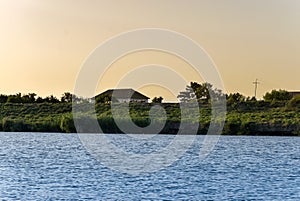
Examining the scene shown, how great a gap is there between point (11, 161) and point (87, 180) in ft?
36.8

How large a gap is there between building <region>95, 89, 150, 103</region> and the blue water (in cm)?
5452

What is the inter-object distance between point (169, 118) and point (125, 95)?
76.7ft

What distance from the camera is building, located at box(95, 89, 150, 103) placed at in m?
100

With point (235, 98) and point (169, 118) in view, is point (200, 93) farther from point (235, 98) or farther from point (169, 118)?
point (169, 118)

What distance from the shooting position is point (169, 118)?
82.7 metres

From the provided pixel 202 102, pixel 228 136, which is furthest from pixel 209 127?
pixel 202 102

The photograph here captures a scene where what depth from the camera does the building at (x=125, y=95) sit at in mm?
100375

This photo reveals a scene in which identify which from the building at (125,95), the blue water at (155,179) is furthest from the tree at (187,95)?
the blue water at (155,179)

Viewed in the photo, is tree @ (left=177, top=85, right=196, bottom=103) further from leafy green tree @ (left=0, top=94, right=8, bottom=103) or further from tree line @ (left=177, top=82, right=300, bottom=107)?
leafy green tree @ (left=0, top=94, right=8, bottom=103)

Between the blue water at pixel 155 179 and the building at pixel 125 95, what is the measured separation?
179 feet

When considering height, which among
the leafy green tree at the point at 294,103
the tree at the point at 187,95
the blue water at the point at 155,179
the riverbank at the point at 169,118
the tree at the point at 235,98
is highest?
the tree at the point at 187,95

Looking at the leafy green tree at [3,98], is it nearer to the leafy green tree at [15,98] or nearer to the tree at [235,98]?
the leafy green tree at [15,98]

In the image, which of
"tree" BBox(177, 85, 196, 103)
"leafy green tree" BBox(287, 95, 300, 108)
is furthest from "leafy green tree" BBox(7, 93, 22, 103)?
"leafy green tree" BBox(287, 95, 300, 108)

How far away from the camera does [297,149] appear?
54.8 metres
